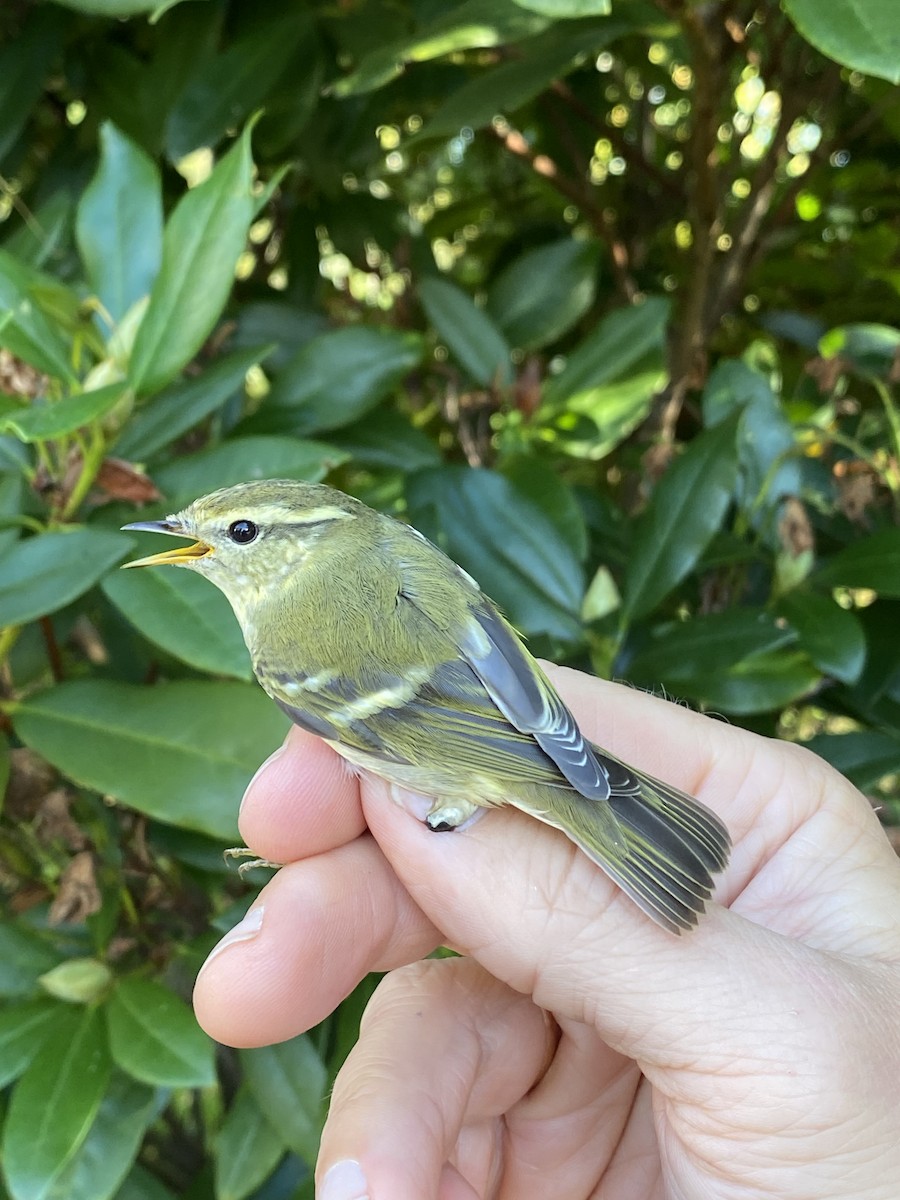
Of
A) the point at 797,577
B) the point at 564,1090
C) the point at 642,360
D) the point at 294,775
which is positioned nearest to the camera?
the point at 294,775

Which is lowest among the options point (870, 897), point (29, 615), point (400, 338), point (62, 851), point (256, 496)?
point (62, 851)

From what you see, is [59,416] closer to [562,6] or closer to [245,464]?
[245,464]

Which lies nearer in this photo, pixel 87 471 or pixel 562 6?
pixel 562 6

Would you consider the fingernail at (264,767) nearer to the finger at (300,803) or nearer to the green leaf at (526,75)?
the finger at (300,803)

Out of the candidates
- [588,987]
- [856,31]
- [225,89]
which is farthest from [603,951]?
[225,89]

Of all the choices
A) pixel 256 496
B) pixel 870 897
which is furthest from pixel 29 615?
pixel 870 897

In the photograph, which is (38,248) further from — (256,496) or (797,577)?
(797,577)
